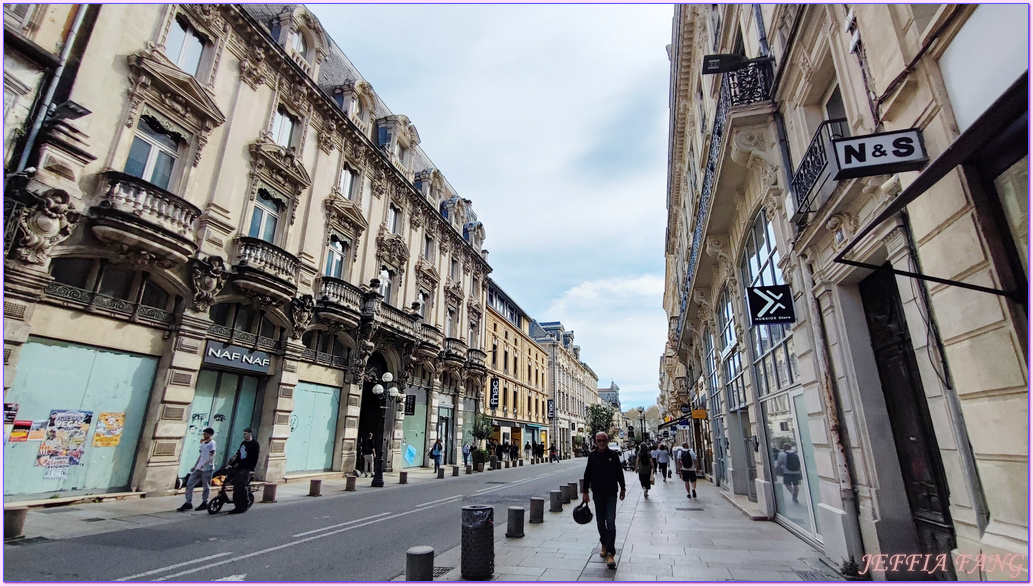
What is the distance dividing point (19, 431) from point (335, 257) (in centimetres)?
1143

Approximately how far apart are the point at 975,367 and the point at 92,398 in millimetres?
16029

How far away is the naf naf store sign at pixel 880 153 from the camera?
412 centimetres

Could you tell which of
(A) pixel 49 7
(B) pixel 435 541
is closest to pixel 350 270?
(A) pixel 49 7

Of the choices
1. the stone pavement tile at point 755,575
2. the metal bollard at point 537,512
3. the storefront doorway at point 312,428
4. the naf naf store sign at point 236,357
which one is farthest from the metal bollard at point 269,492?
the stone pavement tile at point 755,575

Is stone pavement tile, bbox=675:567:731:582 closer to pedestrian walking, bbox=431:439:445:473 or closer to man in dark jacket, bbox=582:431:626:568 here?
man in dark jacket, bbox=582:431:626:568

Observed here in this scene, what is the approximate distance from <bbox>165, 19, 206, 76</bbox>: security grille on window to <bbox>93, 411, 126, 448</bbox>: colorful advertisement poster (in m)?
10.4

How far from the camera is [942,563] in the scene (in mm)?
4699

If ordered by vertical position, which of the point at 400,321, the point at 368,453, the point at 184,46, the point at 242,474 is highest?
the point at 184,46

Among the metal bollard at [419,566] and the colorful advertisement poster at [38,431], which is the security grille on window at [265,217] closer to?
the colorful advertisement poster at [38,431]

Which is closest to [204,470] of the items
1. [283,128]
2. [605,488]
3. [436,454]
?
[605,488]

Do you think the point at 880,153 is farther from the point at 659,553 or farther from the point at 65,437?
the point at 65,437

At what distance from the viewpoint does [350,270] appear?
20.5 metres

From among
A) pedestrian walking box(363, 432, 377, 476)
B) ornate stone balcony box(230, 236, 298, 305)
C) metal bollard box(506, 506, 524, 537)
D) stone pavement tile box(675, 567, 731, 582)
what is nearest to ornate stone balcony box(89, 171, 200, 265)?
ornate stone balcony box(230, 236, 298, 305)

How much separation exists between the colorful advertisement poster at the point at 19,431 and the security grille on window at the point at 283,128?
11472 millimetres
